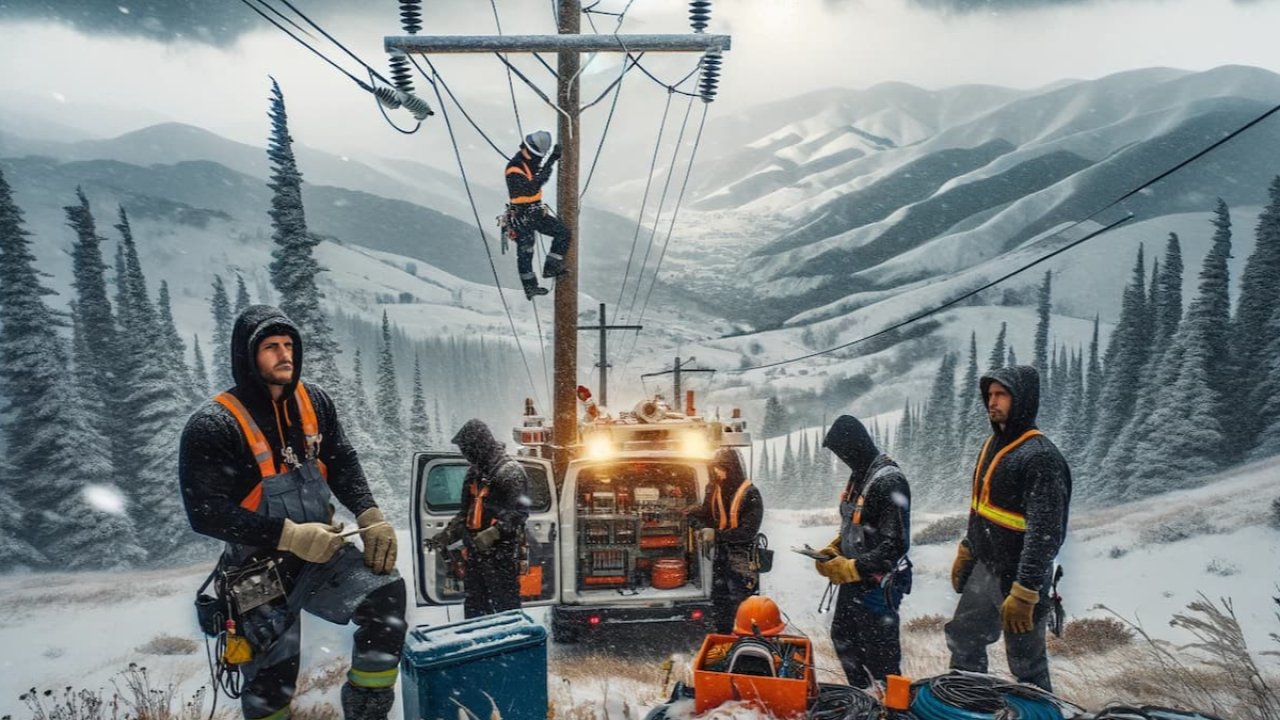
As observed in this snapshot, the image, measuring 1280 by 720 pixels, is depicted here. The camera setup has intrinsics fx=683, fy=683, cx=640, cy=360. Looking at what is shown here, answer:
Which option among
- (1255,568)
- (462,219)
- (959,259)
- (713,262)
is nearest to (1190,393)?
(1255,568)

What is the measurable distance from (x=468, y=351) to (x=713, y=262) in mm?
61665

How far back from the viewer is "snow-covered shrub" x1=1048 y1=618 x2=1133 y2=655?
28.6 feet

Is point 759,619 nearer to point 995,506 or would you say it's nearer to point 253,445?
point 995,506

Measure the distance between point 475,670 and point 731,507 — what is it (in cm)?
384

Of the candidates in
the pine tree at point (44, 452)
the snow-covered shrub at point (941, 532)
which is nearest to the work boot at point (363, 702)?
the snow-covered shrub at point (941, 532)

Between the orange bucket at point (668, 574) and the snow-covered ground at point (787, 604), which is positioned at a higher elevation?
the orange bucket at point (668, 574)

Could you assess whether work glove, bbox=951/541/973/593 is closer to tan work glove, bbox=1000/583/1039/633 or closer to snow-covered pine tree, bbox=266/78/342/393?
tan work glove, bbox=1000/583/1039/633

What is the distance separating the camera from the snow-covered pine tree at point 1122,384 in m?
41.8

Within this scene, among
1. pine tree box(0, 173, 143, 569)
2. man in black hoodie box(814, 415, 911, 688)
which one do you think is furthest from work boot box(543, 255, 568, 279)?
pine tree box(0, 173, 143, 569)

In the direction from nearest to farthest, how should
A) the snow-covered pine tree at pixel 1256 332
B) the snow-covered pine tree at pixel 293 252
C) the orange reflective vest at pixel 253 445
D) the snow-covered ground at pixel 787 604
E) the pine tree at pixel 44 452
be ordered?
the orange reflective vest at pixel 253 445 → the snow-covered ground at pixel 787 604 → the snow-covered pine tree at pixel 293 252 → the pine tree at pixel 44 452 → the snow-covered pine tree at pixel 1256 332

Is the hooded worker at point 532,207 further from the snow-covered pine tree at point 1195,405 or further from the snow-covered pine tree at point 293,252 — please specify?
the snow-covered pine tree at point 1195,405

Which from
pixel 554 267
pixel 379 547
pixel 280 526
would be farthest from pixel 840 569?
pixel 554 267

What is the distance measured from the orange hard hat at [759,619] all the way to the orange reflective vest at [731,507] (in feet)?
8.03

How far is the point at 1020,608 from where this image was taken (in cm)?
377
